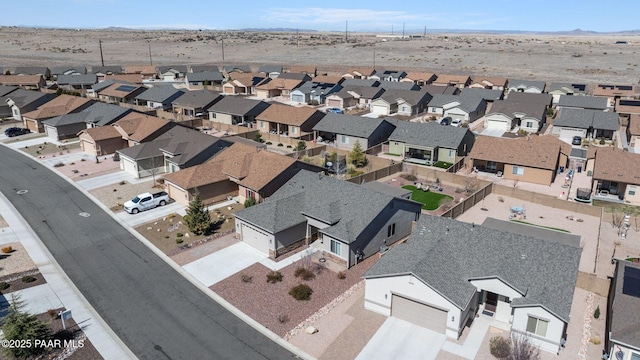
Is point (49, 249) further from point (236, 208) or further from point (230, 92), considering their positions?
point (230, 92)

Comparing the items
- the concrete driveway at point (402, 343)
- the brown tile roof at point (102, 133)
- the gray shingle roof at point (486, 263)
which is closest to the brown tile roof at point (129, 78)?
the brown tile roof at point (102, 133)

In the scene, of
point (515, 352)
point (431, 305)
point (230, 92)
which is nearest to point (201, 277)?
point (431, 305)

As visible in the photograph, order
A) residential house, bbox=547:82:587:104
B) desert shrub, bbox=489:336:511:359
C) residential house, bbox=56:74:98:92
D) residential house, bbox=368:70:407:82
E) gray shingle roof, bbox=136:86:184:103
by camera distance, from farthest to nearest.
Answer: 1. residential house, bbox=368:70:407:82
2. residential house, bbox=56:74:98:92
3. residential house, bbox=547:82:587:104
4. gray shingle roof, bbox=136:86:184:103
5. desert shrub, bbox=489:336:511:359

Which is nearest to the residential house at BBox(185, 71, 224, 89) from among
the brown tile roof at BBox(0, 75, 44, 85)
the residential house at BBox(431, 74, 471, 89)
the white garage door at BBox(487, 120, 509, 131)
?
the brown tile roof at BBox(0, 75, 44, 85)

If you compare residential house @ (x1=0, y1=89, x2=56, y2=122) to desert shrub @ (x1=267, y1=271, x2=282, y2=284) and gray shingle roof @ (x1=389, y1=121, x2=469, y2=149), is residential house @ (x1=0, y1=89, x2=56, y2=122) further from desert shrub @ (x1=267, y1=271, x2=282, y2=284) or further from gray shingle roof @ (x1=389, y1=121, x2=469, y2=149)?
desert shrub @ (x1=267, y1=271, x2=282, y2=284)

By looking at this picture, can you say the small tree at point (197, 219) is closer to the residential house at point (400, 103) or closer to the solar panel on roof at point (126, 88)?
the residential house at point (400, 103)

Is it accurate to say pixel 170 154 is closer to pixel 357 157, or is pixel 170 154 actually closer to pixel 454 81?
pixel 357 157

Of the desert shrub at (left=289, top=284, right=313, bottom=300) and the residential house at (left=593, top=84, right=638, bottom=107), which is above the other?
the residential house at (left=593, top=84, right=638, bottom=107)
